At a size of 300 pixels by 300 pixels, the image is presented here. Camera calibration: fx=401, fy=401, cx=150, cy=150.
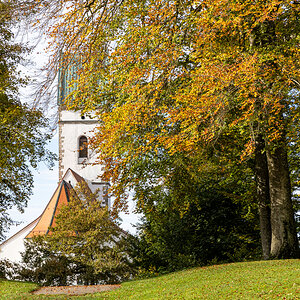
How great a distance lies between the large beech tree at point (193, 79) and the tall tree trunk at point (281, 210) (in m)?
0.03

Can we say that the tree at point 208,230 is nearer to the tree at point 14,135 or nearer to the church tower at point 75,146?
the tree at point 14,135

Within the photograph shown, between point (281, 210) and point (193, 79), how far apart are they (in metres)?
5.48

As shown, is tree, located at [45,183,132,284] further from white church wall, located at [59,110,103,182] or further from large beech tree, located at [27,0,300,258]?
white church wall, located at [59,110,103,182]

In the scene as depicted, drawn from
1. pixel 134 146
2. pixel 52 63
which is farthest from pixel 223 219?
pixel 52 63

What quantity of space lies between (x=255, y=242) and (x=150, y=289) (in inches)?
370

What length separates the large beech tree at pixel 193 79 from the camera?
10016mm

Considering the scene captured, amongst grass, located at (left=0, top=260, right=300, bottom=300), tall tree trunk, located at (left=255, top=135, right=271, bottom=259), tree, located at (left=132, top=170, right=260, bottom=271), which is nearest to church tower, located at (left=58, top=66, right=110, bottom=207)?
tree, located at (left=132, top=170, right=260, bottom=271)

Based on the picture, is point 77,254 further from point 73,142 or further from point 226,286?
point 73,142

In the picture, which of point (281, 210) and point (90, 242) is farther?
point (90, 242)

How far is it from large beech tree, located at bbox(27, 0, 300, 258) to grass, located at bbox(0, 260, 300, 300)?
241 cm

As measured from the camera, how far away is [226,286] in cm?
932

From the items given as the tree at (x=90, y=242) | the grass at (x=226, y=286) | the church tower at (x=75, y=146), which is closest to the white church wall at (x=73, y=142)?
the church tower at (x=75, y=146)

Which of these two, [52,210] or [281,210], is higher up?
[52,210]

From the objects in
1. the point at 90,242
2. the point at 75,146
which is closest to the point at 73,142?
the point at 75,146
